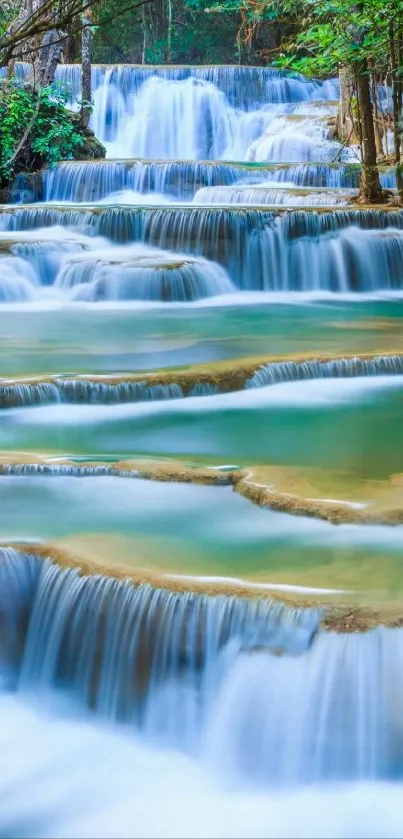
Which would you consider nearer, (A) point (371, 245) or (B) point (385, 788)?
(B) point (385, 788)

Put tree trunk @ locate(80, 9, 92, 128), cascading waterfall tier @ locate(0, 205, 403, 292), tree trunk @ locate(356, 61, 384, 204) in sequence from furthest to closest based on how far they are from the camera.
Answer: tree trunk @ locate(80, 9, 92, 128)
tree trunk @ locate(356, 61, 384, 204)
cascading waterfall tier @ locate(0, 205, 403, 292)

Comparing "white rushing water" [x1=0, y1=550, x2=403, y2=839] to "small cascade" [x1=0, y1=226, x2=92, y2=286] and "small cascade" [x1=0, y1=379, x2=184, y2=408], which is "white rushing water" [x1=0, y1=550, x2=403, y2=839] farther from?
"small cascade" [x1=0, y1=226, x2=92, y2=286]

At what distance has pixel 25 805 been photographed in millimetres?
3840

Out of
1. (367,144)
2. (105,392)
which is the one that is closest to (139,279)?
(367,144)

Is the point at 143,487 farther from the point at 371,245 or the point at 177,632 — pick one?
the point at 371,245

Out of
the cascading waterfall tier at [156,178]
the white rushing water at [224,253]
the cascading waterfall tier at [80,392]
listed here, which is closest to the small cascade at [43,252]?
the white rushing water at [224,253]

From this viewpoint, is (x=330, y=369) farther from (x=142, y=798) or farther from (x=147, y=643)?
(x=142, y=798)

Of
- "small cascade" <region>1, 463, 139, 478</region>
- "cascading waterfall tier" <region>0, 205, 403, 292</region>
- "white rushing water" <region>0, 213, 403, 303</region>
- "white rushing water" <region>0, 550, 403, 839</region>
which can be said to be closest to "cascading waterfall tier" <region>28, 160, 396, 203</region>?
"white rushing water" <region>0, 213, 403, 303</region>

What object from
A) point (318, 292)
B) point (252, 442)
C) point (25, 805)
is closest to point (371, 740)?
point (25, 805)

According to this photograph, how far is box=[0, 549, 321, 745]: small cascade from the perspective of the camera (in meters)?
4.07

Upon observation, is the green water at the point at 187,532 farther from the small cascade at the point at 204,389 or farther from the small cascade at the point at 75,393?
the small cascade at the point at 204,389

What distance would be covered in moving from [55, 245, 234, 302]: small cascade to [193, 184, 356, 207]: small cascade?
267 cm

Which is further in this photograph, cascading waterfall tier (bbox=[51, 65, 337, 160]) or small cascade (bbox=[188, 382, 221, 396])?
cascading waterfall tier (bbox=[51, 65, 337, 160])

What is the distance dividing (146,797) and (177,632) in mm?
601
